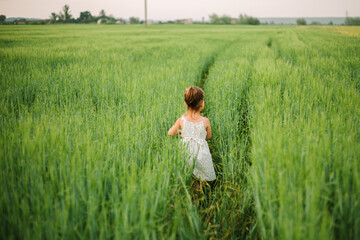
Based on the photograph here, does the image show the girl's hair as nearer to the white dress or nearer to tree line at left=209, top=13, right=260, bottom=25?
the white dress

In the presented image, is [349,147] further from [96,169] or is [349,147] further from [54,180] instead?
[54,180]

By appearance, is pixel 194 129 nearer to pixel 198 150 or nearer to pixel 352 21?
pixel 198 150

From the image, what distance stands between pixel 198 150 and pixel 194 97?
1.67 ft

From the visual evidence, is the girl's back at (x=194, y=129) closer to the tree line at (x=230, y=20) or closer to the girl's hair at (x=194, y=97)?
the girl's hair at (x=194, y=97)

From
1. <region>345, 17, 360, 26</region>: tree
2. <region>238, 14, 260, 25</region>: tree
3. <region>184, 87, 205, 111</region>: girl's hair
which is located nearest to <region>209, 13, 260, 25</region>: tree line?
<region>238, 14, 260, 25</region>: tree

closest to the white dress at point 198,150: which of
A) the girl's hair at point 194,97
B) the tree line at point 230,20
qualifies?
the girl's hair at point 194,97

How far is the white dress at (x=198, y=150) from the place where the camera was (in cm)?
179

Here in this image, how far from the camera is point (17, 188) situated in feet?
3.80

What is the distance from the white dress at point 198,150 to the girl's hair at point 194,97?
0.16 m

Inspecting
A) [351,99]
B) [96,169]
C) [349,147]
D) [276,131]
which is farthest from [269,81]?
[96,169]

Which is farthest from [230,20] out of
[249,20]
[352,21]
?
[352,21]

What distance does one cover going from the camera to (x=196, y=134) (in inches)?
77.4

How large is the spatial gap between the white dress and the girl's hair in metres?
0.16

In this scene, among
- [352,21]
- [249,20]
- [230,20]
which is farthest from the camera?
[230,20]
